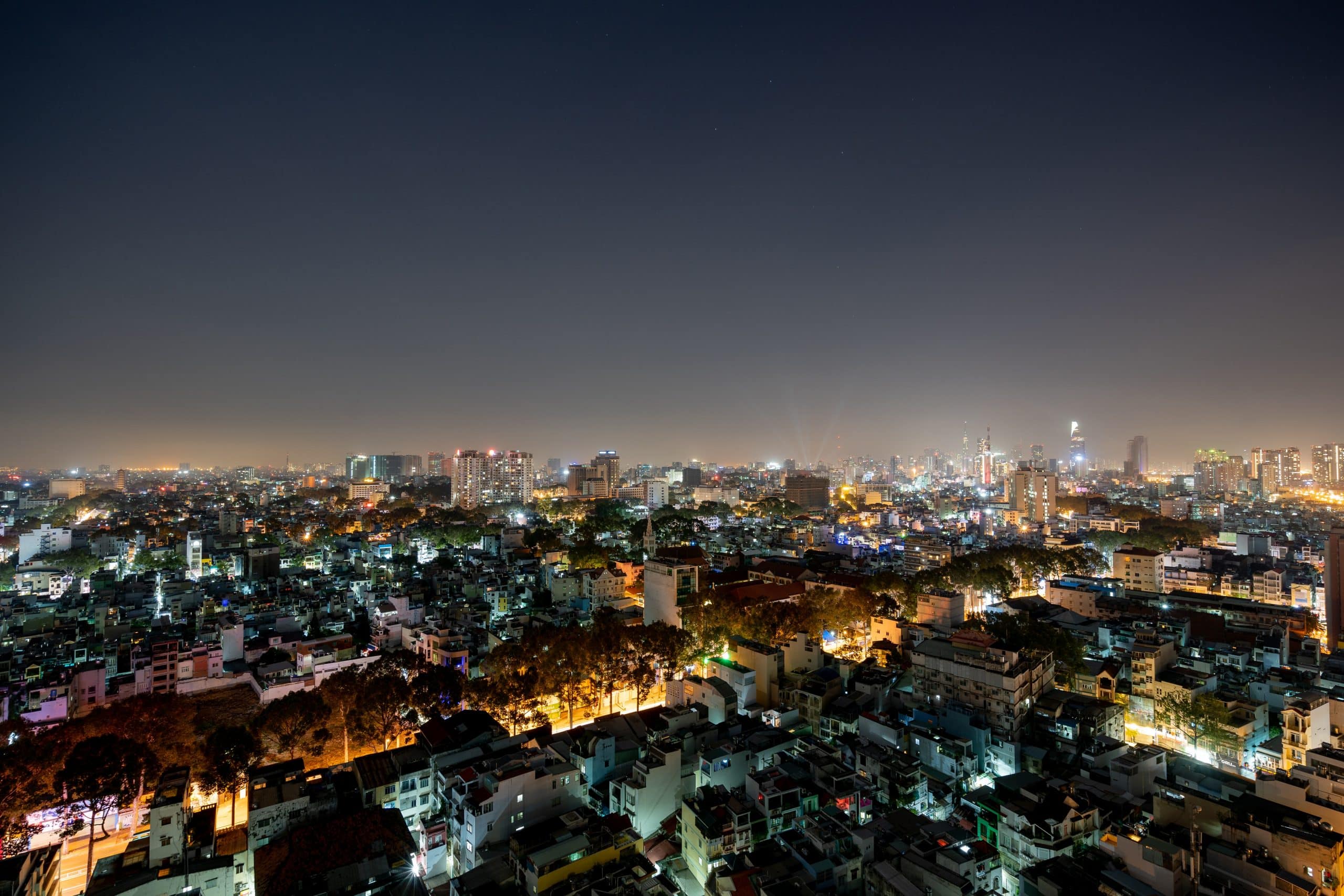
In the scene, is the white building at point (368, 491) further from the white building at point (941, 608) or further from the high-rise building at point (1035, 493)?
the high-rise building at point (1035, 493)

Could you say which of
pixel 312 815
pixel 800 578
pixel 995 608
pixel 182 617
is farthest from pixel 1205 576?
pixel 182 617

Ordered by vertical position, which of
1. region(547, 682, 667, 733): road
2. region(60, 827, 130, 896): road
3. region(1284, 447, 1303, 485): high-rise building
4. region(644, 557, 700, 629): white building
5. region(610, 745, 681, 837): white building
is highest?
region(1284, 447, 1303, 485): high-rise building

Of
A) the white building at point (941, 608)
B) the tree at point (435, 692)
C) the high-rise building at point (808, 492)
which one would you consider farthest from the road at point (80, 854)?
the high-rise building at point (808, 492)

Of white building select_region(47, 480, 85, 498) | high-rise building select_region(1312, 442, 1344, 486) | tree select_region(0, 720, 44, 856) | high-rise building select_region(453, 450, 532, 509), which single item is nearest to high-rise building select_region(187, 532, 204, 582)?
tree select_region(0, 720, 44, 856)

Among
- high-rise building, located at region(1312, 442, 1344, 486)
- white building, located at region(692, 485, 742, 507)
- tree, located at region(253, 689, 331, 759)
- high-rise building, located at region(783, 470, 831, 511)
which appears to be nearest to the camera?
tree, located at region(253, 689, 331, 759)

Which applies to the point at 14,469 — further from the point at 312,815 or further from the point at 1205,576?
the point at 1205,576

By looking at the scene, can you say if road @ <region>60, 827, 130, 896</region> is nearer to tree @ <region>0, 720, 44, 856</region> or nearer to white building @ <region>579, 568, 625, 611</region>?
tree @ <region>0, 720, 44, 856</region>
